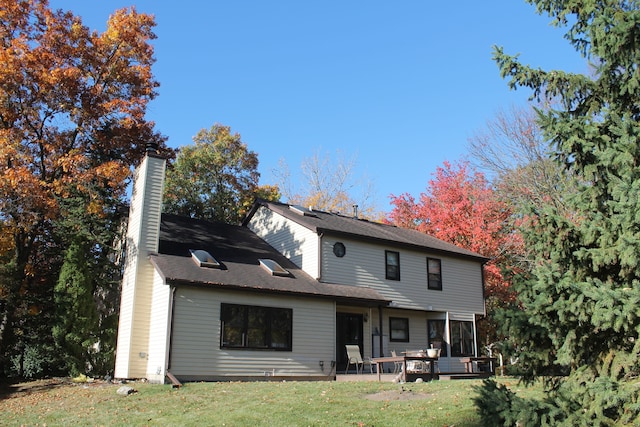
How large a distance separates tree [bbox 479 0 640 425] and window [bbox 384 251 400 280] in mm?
14258

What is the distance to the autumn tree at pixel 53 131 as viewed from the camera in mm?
17719

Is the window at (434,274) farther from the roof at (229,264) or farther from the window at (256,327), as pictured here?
the window at (256,327)

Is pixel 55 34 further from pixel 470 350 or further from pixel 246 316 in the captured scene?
pixel 470 350

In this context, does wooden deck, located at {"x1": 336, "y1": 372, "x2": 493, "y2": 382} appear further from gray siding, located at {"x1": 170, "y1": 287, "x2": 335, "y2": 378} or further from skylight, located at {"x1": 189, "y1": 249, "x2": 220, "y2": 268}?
skylight, located at {"x1": 189, "y1": 249, "x2": 220, "y2": 268}

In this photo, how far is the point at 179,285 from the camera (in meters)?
15.1

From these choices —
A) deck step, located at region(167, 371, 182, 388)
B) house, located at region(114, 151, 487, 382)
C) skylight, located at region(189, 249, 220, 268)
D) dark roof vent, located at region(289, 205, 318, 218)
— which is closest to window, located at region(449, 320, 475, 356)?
house, located at region(114, 151, 487, 382)

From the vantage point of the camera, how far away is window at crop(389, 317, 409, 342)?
21141mm

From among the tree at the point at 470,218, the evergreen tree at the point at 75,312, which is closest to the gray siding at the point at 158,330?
the evergreen tree at the point at 75,312

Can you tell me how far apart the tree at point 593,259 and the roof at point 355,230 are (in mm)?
13019

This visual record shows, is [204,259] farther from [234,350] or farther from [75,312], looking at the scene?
[75,312]

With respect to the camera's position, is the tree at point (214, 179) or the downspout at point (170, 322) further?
the tree at point (214, 179)

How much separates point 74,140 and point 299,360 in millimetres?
11516

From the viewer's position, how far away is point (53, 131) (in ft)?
64.3

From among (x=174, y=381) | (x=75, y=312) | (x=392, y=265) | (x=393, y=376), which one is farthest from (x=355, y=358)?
(x=75, y=312)
